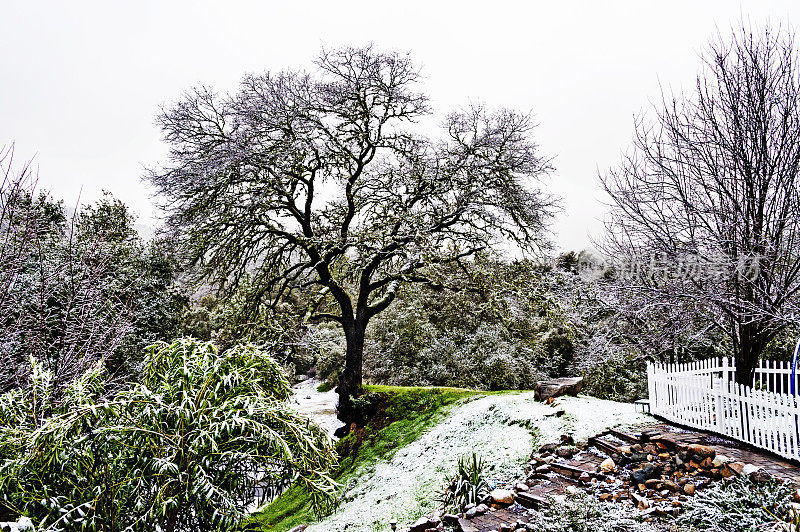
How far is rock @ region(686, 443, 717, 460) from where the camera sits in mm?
4828

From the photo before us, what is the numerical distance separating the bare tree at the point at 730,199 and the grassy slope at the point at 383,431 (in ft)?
16.6

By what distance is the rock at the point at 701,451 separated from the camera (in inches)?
190

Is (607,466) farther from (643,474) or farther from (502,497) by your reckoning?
(502,497)

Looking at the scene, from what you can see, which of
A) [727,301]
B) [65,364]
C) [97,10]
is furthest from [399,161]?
[65,364]

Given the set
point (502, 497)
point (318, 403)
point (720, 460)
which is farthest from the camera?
point (318, 403)

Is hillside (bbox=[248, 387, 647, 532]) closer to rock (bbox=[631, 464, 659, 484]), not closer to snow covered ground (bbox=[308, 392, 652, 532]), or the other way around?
snow covered ground (bbox=[308, 392, 652, 532])

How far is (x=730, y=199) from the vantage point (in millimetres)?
7480

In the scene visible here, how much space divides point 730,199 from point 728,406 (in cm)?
358

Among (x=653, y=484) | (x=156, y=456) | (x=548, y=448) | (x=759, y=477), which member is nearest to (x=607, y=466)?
(x=653, y=484)

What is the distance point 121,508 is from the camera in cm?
308

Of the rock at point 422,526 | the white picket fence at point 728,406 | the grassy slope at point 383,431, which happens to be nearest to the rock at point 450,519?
the rock at point 422,526

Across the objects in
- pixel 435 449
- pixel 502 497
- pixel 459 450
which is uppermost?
pixel 502 497

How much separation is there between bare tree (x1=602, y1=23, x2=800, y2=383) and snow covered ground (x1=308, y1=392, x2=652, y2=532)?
2.24 metres

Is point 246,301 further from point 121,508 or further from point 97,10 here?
point 121,508
